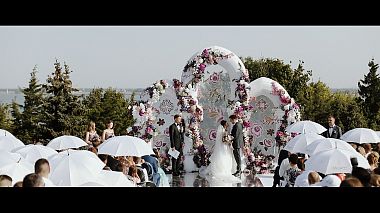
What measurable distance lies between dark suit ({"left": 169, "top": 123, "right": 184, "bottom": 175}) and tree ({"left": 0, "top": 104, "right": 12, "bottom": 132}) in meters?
15.1

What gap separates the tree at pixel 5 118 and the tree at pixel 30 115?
460 millimetres

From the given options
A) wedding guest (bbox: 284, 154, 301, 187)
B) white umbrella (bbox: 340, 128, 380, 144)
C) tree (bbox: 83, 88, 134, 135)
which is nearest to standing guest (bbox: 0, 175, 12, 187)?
wedding guest (bbox: 284, 154, 301, 187)

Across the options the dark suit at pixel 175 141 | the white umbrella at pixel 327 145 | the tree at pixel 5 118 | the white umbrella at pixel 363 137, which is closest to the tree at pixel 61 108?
the tree at pixel 5 118

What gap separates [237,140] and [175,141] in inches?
64.6

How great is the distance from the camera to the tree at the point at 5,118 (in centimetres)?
2706

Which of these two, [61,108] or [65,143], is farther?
[61,108]

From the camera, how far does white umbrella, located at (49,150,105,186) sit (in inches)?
248

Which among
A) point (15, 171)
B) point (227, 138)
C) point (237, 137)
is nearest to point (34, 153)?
point (15, 171)

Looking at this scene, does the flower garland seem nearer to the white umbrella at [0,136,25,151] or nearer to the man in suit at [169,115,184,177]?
the man in suit at [169,115,184,177]

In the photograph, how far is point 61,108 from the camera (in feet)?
85.7

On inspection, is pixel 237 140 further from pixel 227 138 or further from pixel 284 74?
pixel 284 74
